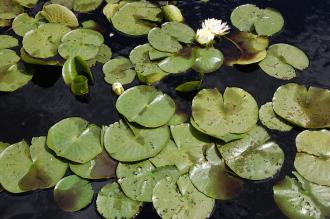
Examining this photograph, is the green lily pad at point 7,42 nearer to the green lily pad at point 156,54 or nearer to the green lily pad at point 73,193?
the green lily pad at point 156,54

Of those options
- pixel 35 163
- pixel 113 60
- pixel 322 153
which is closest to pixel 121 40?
pixel 113 60

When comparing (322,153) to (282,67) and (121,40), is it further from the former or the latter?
(121,40)

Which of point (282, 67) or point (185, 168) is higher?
point (282, 67)

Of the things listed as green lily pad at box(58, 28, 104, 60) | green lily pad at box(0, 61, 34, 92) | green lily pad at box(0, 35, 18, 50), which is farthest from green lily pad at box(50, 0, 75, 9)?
green lily pad at box(0, 61, 34, 92)

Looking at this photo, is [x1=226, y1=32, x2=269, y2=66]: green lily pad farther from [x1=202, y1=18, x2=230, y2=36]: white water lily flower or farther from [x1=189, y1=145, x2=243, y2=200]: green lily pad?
[x1=189, y1=145, x2=243, y2=200]: green lily pad

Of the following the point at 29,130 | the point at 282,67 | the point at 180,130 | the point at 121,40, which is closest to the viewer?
the point at 180,130

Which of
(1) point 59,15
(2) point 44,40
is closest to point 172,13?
(1) point 59,15
